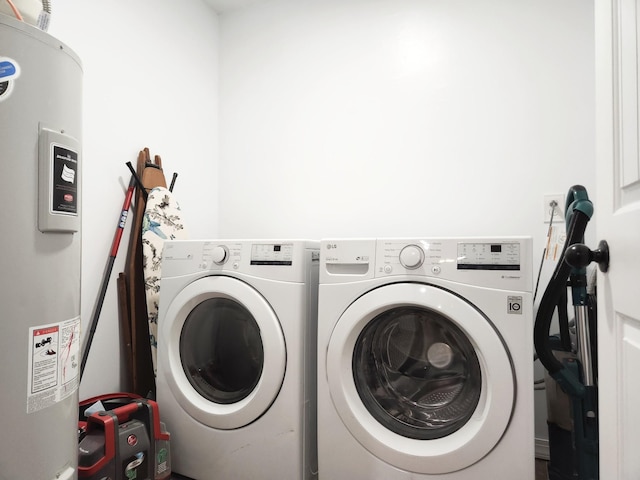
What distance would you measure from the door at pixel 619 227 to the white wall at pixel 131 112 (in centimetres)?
179

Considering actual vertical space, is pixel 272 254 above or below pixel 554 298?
above

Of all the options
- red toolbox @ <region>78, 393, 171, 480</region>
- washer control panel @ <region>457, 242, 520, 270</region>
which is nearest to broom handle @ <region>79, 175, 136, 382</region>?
red toolbox @ <region>78, 393, 171, 480</region>

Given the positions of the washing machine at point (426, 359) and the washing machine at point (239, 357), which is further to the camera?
the washing machine at point (239, 357)

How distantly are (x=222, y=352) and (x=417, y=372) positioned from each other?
778mm

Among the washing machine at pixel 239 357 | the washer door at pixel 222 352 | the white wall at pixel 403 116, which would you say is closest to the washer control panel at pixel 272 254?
the washing machine at pixel 239 357

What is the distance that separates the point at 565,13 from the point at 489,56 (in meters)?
0.35

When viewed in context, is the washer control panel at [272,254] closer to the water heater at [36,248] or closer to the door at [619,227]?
the water heater at [36,248]

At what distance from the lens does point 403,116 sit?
2088 mm

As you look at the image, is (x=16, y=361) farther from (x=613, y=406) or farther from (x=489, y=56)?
(x=489, y=56)

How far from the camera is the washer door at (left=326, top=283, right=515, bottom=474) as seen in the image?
1.13m

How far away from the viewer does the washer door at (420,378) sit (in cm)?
113

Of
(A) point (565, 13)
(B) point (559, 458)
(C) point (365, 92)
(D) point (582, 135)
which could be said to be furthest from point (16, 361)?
(A) point (565, 13)

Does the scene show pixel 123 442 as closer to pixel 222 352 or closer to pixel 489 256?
pixel 222 352

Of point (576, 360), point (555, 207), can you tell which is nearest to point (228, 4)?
point (555, 207)
